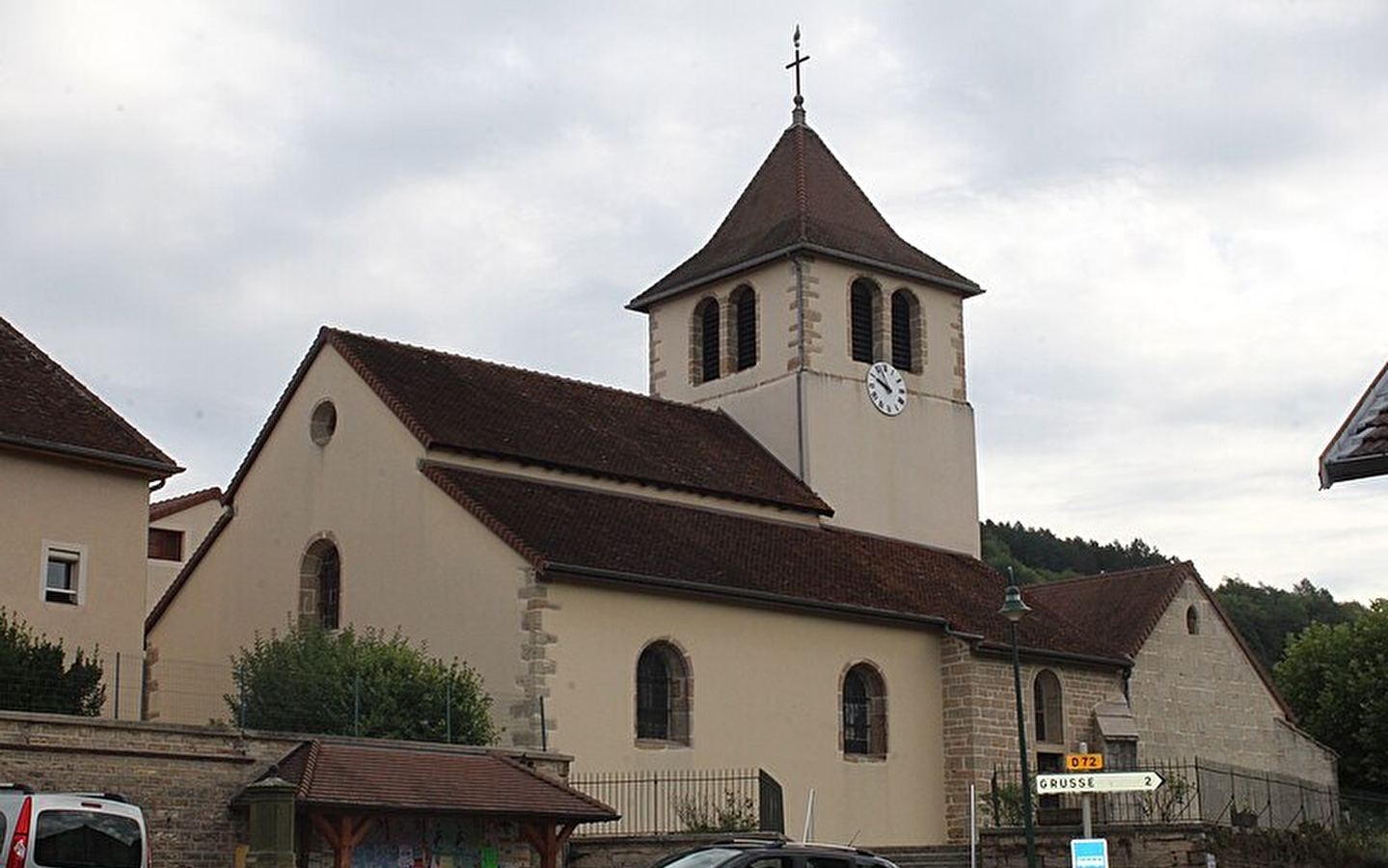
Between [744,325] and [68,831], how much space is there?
83.4ft

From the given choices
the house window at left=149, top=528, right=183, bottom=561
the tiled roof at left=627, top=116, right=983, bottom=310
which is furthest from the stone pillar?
the house window at left=149, top=528, right=183, bottom=561

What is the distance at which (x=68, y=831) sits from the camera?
17.0m

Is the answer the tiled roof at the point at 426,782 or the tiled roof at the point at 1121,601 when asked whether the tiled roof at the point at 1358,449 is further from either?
the tiled roof at the point at 1121,601

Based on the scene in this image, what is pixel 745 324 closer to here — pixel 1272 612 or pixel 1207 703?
pixel 1207 703

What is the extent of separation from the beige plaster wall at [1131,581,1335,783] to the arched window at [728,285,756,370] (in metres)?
9.85

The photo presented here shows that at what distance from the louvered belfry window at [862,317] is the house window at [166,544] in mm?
15489

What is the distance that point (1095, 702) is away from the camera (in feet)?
120

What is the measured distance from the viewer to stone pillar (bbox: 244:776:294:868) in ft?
70.0

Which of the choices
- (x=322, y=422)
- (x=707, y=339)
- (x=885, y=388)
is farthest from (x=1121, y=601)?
(x=322, y=422)

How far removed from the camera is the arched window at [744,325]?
40531 millimetres

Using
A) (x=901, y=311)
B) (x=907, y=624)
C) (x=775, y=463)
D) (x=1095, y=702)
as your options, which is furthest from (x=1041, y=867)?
(x=901, y=311)

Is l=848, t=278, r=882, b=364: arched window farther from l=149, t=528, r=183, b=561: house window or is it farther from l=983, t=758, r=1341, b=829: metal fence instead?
l=149, t=528, r=183, b=561: house window

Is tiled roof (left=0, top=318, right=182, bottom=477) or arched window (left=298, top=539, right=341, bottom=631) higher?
tiled roof (left=0, top=318, right=182, bottom=477)

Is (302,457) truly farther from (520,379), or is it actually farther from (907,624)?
(907,624)
